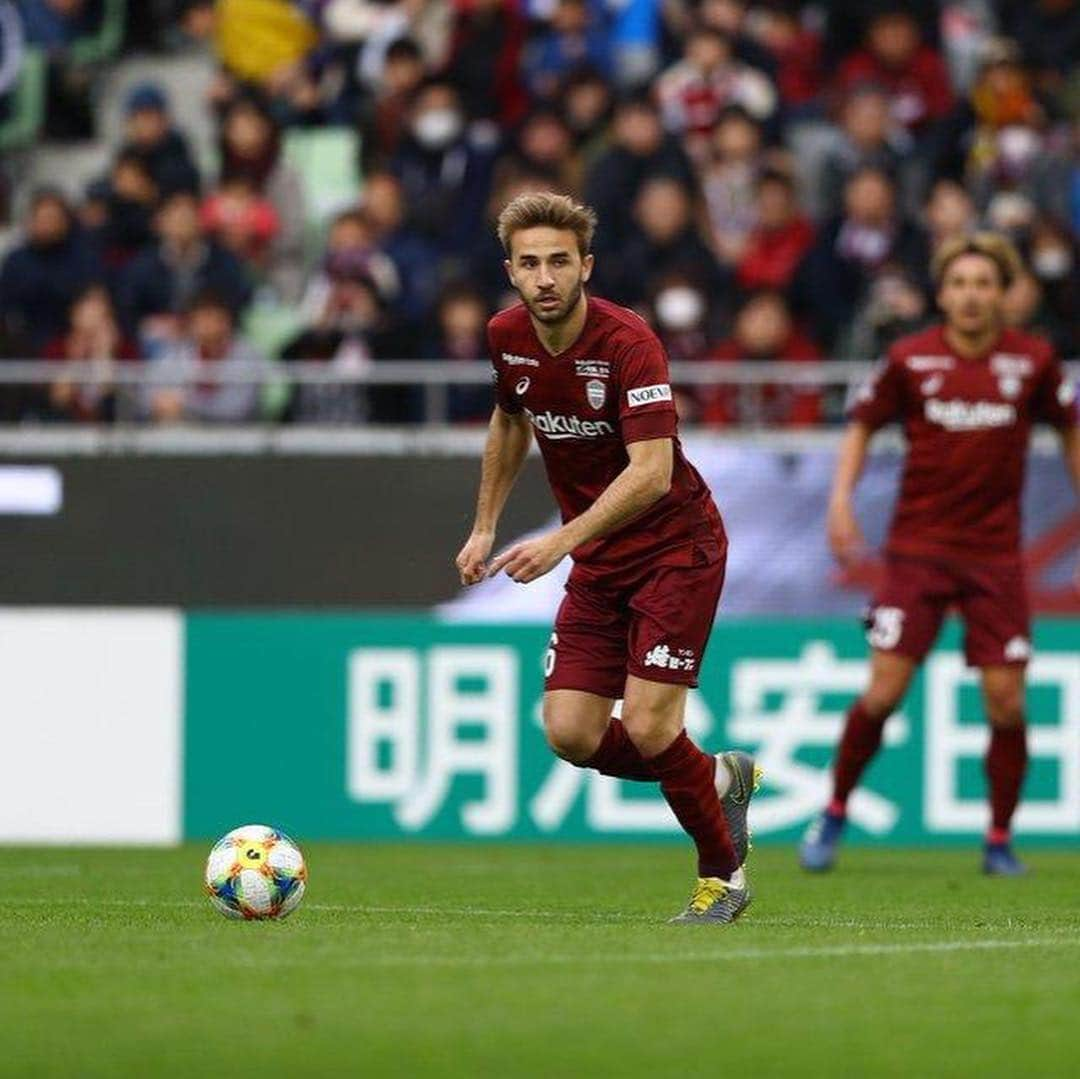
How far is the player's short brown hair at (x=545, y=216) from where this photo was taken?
28.4ft

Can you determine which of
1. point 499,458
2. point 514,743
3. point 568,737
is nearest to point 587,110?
point 514,743

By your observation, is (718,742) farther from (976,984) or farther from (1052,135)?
(976,984)

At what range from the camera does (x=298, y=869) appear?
8.79 meters

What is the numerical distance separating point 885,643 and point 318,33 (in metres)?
8.88

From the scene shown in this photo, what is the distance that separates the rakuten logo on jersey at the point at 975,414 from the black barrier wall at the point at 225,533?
3371 millimetres

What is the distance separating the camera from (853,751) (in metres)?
12.4

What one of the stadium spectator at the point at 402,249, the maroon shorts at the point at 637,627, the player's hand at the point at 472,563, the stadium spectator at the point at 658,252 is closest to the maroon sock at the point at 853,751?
the maroon shorts at the point at 637,627

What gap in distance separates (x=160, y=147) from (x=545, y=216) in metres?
10.2

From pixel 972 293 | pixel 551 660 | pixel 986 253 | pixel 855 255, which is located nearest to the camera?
pixel 551 660

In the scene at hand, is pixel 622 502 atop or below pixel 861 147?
below

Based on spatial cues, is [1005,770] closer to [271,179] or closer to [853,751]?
[853,751]

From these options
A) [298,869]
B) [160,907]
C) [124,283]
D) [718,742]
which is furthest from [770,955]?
[124,283]

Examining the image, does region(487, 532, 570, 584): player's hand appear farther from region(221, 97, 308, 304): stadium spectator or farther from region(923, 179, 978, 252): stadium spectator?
region(221, 97, 308, 304): stadium spectator

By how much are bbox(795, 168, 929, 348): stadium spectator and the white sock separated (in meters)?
7.23
